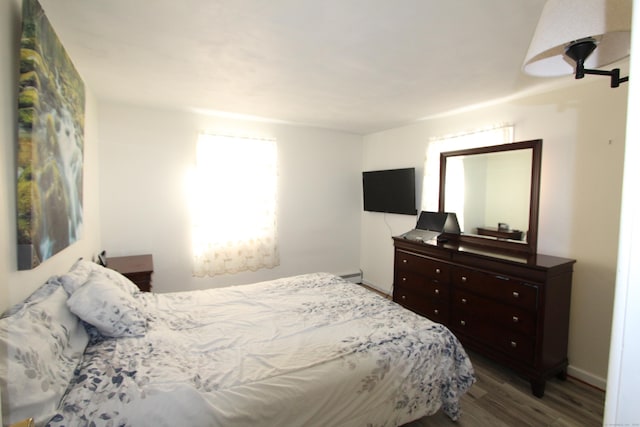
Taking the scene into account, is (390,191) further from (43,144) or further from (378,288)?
(43,144)

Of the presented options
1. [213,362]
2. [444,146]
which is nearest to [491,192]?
[444,146]

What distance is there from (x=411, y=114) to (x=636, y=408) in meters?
3.56

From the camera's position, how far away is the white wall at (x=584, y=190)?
2287 millimetres

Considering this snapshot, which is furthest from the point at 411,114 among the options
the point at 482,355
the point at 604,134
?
the point at 482,355

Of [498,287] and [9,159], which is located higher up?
[9,159]

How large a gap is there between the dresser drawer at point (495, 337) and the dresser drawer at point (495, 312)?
3 cm

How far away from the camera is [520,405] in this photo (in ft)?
7.11

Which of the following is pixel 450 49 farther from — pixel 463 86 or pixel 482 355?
pixel 482 355

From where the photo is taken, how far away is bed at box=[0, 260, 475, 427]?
1.19m

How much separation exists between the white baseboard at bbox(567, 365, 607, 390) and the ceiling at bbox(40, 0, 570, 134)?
2.41 metres

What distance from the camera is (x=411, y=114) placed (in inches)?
Result: 141

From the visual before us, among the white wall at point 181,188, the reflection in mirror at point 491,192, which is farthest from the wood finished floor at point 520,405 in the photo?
the white wall at point 181,188

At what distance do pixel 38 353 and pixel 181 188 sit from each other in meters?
2.64

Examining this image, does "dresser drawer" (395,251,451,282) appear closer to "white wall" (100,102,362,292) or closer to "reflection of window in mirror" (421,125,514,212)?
"reflection of window in mirror" (421,125,514,212)
